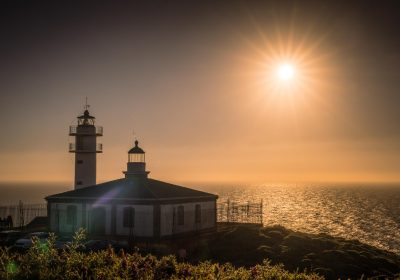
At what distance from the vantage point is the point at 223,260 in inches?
1507

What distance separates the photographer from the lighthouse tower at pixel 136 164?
159ft

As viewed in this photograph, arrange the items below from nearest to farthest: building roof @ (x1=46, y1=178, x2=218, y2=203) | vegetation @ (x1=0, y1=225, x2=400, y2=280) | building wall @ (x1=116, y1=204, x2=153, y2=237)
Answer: vegetation @ (x1=0, y1=225, x2=400, y2=280), building wall @ (x1=116, y1=204, x2=153, y2=237), building roof @ (x1=46, y1=178, x2=218, y2=203)

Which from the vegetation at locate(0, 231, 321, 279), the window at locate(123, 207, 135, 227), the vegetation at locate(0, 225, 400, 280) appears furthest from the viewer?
the window at locate(123, 207, 135, 227)

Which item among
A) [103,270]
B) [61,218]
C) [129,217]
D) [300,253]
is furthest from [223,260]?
[103,270]

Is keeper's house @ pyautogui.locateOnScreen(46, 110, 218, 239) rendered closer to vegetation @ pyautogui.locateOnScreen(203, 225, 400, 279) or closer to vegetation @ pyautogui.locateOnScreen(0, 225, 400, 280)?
vegetation @ pyautogui.locateOnScreen(0, 225, 400, 280)

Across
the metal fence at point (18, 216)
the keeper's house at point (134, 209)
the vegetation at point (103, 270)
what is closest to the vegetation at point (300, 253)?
the keeper's house at point (134, 209)

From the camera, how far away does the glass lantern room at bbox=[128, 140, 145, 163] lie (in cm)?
4872

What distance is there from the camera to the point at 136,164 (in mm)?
48438

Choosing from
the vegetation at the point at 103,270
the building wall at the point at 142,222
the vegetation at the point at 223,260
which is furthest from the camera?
the building wall at the point at 142,222

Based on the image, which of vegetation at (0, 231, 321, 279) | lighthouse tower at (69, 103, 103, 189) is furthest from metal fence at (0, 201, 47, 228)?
vegetation at (0, 231, 321, 279)

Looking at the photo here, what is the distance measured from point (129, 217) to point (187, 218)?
5638 mm

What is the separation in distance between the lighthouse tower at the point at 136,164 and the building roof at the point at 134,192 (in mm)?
929

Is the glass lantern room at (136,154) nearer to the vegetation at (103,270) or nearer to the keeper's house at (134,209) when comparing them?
the keeper's house at (134,209)

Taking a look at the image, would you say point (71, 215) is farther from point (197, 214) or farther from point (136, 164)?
point (197, 214)
